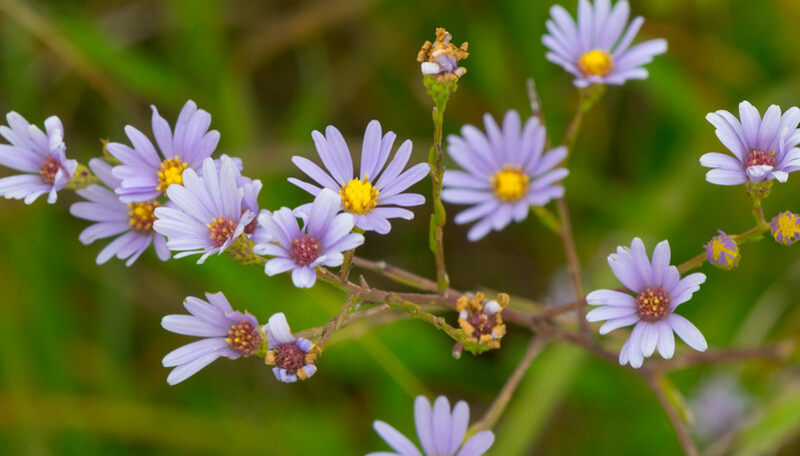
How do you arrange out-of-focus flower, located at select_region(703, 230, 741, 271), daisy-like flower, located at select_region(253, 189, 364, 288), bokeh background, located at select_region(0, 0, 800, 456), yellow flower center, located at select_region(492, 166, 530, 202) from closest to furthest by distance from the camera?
daisy-like flower, located at select_region(253, 189, 364, 288)
out-of-focus flower, located at select_region(703, 230, 741, 271)
yellow flower center, located at select_region(492, 166, 530, 202)
bokeh background, located at select_region(0, 0, 800, 456)

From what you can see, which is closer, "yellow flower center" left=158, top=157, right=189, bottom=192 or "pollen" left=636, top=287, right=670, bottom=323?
"pollen" left=636, top=287, right=670, bottom=323

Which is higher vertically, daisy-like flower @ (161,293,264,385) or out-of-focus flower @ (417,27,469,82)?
out-of-focus flower @ (417,27,469,82)

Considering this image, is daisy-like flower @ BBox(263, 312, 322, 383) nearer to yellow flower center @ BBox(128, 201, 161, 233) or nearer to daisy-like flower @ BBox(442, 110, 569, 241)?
yellow flower center @ BBox(128, 201, 161, 233)

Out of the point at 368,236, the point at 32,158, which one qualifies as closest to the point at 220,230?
the point at 32,158

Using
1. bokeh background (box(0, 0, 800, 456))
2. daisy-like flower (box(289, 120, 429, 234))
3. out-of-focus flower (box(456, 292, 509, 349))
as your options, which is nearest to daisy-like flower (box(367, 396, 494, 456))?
out-of-focus flower (box(456, 292, 509, 349))

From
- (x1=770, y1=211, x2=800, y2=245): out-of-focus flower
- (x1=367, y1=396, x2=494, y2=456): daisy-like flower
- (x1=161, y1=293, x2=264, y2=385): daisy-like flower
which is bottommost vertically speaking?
(x1=367, y1=396, x2=494, y2=456): daisy-like flower

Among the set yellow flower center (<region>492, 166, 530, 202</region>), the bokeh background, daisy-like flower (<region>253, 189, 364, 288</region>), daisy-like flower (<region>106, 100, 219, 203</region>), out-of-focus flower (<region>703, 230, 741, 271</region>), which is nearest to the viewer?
daisy-like flower (<region>253, 189, 364, 288</region>)
